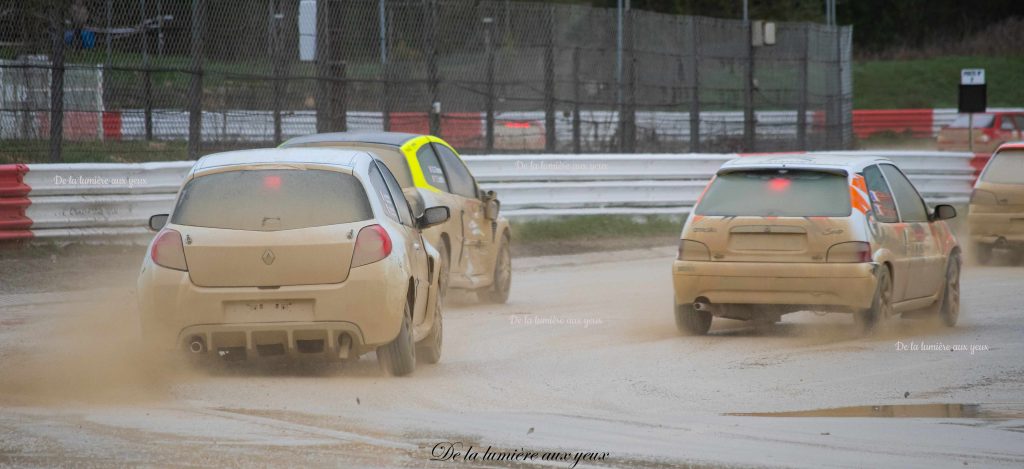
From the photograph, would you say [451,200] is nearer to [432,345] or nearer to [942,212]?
[432,345]

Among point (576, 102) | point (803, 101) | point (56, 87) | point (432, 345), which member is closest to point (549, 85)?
point (576, 102)

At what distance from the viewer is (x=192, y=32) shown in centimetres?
1936

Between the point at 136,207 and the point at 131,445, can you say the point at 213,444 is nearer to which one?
the point at 131,445

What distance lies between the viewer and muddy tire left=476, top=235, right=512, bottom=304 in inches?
579

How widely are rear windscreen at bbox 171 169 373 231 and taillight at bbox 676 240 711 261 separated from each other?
3442 mm

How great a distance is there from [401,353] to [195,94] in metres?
10.8

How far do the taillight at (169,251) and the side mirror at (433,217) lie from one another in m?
1.86

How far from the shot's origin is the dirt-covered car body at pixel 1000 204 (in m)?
19.3

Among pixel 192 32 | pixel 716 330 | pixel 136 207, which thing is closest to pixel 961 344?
pixel 716 330

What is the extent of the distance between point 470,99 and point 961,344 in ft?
40.6

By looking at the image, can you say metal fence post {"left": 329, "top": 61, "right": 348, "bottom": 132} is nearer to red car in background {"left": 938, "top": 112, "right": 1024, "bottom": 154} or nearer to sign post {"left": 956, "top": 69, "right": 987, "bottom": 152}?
sign post {"left": 956, "top": 69, "right": 987, "bottom": 152}

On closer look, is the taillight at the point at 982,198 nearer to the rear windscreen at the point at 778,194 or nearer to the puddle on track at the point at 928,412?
the rear windscreen at the point at 778,194

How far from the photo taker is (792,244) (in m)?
11.8

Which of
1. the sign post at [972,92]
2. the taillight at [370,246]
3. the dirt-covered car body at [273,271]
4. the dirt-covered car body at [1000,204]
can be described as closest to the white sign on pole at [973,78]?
the sign post at [972,92]
